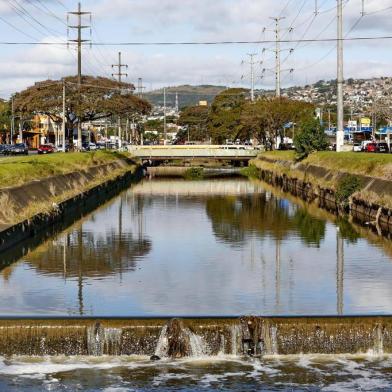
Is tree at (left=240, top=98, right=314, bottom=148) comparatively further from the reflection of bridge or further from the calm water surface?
the calm water surface

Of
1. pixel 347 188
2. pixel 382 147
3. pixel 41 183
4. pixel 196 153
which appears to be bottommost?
pixel 347 188

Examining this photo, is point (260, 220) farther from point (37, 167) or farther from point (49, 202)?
point (37, 167)

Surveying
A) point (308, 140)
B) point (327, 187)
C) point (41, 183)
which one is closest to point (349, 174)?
point (327, 187)

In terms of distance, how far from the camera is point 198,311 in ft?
78.3

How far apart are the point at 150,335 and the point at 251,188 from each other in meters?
56.9

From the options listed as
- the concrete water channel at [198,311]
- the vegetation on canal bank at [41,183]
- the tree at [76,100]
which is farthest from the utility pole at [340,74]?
the tree at [76,100]

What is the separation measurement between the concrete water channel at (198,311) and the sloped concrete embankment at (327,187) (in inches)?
145

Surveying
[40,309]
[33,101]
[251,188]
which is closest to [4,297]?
[40,309]

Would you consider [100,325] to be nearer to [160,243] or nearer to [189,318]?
[189,318]

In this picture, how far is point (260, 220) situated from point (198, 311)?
24.4 m

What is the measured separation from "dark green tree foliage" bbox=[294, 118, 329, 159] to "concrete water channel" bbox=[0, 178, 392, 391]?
125 feet

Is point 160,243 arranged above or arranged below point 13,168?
below

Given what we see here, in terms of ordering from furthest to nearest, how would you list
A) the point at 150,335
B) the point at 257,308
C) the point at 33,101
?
the point at 33,101
the point at 257,308
the point at 150,335

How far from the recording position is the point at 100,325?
2053cm
